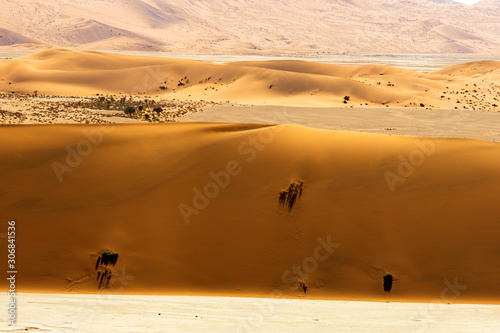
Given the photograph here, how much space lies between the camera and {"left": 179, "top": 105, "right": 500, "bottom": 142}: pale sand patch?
27.1 metres

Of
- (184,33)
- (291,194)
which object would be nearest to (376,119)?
(291,194)

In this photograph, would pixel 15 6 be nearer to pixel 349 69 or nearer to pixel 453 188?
pixel 349 69

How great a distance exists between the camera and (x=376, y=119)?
31.9 m

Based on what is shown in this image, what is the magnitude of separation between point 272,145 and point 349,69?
202ft

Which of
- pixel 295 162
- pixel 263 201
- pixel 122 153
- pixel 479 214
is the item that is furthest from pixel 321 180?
pixel 122 153

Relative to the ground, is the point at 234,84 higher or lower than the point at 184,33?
lower

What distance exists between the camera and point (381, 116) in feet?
110

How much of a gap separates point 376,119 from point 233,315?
2486 centimetres

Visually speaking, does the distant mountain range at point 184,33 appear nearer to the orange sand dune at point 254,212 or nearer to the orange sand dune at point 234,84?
the orange sand dune at point 234,84

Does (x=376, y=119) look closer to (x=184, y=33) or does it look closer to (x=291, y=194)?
(x=291, y=194)

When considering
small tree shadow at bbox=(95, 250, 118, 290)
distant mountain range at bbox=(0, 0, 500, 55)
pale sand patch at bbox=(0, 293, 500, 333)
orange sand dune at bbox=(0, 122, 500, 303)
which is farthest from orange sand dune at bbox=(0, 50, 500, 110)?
distant mountain range at bbox=(0, 0, 500, 55)

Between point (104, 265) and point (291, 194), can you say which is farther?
point (291, 194)

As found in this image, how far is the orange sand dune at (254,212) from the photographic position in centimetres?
1191

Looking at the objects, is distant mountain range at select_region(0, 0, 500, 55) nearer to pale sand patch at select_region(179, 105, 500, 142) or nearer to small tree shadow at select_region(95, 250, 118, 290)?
pale sand patch at select_region(179, 105, 500, 142)
